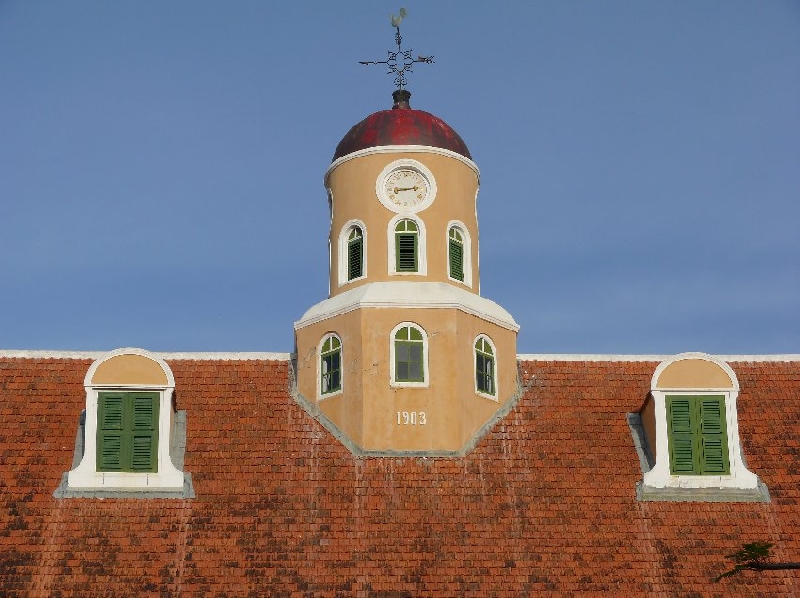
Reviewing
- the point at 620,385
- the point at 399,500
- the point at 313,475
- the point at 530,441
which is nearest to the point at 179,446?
the point at 313,475

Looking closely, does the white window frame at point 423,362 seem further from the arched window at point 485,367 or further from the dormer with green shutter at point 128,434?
the dormer with green shutter at point 128,434

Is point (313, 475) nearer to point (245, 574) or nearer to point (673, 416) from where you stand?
point (245, 574)

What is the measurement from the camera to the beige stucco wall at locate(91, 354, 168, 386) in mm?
27438

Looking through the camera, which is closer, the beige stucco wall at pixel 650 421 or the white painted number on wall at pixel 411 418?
the beige stucco wall at pixel 650 421

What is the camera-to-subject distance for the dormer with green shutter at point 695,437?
27.4 meters

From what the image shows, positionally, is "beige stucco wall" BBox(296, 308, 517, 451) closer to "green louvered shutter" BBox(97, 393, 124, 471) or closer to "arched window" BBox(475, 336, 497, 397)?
"arched window" BBox(475, 336, 497, 397)

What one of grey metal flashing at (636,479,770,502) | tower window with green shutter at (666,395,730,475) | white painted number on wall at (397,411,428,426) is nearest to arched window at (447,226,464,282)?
white painted number on wall at (397,411,428,426)

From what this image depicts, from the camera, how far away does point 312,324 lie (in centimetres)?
2997

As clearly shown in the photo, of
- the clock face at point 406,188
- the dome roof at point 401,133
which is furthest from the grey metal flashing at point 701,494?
the dome roof at point 401,133

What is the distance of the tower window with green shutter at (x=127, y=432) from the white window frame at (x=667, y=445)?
10101mm

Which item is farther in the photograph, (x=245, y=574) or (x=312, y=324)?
(x=312, y=324)

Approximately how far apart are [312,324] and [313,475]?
4.05 meters

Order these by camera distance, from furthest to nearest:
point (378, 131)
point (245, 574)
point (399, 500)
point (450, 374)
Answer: point (378, 131), point (450, 374), point (399, 500), point (245, 574)

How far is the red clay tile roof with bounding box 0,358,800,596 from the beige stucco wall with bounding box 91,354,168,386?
144cm
